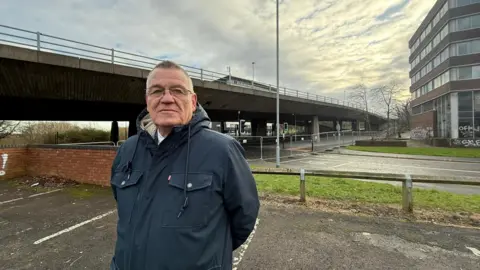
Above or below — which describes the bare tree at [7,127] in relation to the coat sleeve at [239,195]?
above

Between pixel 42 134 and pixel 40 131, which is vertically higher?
pixel 40 131

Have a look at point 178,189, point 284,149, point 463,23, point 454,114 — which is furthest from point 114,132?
point 463,23

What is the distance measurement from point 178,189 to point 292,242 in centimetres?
299

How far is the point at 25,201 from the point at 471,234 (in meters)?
9.88

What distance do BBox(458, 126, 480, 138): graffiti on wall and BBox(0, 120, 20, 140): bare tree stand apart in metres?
50.9

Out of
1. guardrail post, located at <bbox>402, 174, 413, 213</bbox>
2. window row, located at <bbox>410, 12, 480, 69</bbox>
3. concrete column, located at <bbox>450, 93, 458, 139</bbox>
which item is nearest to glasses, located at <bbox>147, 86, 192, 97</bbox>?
guardrail post, located at <bbox>402, 174, 413, 213</bbox>

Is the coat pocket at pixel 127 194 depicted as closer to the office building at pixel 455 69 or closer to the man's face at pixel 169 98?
the man's face at pixel 169 98

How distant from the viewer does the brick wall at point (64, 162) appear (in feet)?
26.5

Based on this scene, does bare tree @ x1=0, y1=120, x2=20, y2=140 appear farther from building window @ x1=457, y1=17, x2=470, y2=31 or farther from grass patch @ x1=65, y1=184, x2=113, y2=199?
building window @ x1=457, y1=17, x2=470, y2=31

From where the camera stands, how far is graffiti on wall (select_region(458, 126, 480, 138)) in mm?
30922

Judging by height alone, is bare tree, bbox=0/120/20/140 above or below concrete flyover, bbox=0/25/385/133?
below

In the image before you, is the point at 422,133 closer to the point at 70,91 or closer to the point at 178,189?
the point at 70,91

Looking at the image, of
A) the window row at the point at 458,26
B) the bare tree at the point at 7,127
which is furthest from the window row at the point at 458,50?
the bare tree at the point at 7,127

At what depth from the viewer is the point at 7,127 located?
2405 cm
